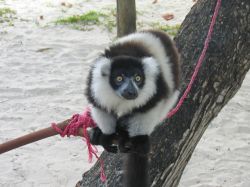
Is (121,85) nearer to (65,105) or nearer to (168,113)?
(168,113)

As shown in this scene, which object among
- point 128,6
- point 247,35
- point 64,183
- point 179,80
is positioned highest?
point 247,35

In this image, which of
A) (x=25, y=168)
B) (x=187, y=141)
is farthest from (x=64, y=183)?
(x=187, y=141)

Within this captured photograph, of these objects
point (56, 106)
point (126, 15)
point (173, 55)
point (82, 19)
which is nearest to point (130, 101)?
point (173, 55)

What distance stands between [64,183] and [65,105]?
3.98ft

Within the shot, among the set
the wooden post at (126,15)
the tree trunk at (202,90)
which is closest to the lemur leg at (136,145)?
the tree trunk at (202,90)

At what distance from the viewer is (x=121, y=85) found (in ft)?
5.69

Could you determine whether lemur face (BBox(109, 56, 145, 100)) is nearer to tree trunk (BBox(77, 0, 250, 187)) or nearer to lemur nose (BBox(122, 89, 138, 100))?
lemur nose (BBox(122, 89, 138, 100))

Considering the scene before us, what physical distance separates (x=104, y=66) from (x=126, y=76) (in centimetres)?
9

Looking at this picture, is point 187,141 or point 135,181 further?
point 187,141

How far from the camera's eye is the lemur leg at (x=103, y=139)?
185 cm

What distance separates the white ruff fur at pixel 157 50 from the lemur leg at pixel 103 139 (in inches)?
12.7

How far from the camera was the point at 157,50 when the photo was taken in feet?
6.22

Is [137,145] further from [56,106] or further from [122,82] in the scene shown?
[56,106]

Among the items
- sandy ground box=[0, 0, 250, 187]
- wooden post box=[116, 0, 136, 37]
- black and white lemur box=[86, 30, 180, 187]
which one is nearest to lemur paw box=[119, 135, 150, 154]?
black and white lemur box=[86, 30, 180, 187]
